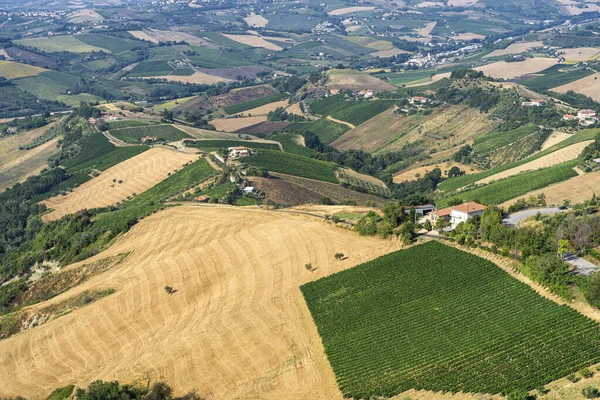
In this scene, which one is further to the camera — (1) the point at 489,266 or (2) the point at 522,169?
(2) the point at 522,169

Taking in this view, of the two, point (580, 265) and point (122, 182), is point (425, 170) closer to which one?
point (122, 182)

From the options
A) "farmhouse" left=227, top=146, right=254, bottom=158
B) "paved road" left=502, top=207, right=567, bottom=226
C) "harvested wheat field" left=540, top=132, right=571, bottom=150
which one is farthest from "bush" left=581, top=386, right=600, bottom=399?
"harvested wheat field" left=540, top=132, right=571, bottom=150

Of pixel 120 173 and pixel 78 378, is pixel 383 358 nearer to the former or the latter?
pixel 78 378

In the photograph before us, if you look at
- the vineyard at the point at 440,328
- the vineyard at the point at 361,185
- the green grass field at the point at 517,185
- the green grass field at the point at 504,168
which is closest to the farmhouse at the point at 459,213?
the vineyard at the point at 440,328

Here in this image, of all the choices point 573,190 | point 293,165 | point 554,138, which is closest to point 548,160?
point 554,138

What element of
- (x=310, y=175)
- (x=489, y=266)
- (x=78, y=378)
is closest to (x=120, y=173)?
(x=310, y=175)

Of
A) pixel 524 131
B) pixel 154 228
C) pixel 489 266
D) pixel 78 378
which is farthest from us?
pixel 524 131
